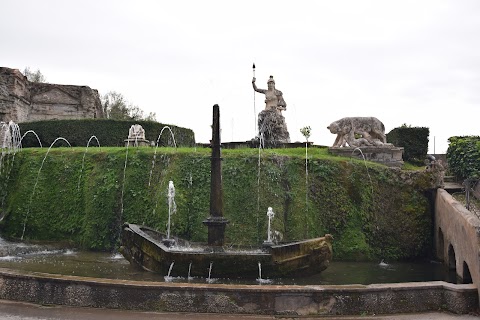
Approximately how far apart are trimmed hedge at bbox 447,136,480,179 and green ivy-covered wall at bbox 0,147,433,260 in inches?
115

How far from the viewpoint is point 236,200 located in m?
14.2

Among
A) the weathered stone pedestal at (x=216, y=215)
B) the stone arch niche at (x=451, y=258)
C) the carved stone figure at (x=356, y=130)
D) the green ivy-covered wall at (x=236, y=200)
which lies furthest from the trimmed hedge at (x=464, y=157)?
the weathered stone pedestal at (x=216, y=215)

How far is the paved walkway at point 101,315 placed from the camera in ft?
20.8

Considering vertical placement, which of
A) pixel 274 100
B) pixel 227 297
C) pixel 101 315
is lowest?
pixel 101 315

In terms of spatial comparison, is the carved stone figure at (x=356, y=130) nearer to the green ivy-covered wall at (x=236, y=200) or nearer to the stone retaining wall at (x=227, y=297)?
the green ivy-covered wall at (x=236, y=200)

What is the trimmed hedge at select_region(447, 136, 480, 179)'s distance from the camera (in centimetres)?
1608

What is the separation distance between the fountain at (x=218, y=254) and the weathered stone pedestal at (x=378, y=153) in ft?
28.9

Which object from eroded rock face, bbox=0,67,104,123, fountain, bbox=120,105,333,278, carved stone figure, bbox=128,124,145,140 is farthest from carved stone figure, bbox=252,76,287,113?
eroded rock face, bbox=0,67,104,123

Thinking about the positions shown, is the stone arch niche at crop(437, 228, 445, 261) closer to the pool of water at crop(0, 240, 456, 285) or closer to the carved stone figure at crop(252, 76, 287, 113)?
the pool of water at crop(0, 240, 456, 285)

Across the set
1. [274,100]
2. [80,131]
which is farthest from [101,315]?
[80,131]

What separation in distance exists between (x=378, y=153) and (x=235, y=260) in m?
11.1

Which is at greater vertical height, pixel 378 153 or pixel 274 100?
pixel 274 100

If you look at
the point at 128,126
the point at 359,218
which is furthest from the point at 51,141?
the point at 359,218

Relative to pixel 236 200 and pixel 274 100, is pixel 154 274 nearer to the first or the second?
pixel 236 200
